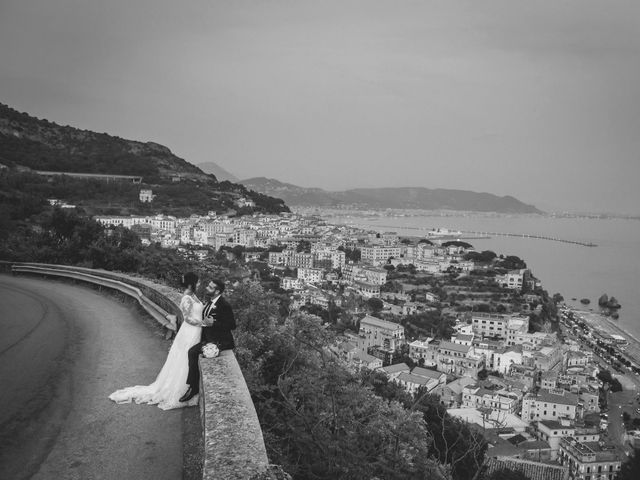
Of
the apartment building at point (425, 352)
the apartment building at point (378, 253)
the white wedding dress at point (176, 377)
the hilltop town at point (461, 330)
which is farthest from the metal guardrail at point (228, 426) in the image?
the apartment building at point (378, 253)

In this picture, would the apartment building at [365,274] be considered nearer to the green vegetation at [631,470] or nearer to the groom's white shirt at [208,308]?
the green vegetation at [631,470]

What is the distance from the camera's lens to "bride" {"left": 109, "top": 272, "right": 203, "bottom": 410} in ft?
12.6

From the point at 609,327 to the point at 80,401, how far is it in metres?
48.3

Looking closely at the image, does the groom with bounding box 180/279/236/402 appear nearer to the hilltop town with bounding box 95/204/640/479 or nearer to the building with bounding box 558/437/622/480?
the hilltop town with bounding box 95/204/640/479

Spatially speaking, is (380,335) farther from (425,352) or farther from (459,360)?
(459,360)

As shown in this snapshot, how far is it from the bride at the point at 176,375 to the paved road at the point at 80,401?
76mm

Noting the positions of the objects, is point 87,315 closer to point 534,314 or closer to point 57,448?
point 57,448

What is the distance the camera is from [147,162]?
85.0m

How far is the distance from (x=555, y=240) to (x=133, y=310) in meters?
122

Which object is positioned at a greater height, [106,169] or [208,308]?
[106,169]

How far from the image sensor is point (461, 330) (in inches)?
1505

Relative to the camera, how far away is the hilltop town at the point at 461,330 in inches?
819

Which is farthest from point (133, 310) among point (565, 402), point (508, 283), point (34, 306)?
point (508, 283)

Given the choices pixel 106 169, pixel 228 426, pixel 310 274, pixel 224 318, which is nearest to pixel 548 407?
pixel 224 318
